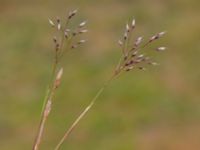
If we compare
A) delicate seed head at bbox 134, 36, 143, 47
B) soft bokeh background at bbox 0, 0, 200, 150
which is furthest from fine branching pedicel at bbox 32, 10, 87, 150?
soft bokeh background at bbox 0, 0, 200, 150

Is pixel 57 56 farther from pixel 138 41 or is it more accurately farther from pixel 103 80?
pixel 103 80

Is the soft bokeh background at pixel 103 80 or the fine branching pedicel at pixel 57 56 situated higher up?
the fine branching pedicel at pixel 57 56

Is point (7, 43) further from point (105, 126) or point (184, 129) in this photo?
point (184, 129)

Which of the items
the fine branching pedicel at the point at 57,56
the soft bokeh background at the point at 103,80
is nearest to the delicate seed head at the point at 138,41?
the fine branching pedicel at the point at 57,56

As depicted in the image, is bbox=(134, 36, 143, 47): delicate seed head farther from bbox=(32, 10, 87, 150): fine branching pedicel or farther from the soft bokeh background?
the soft bokeh background

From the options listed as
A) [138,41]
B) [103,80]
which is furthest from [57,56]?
[103,80]

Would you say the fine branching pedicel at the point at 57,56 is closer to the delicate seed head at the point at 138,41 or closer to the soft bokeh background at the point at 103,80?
the delicate seed head at the point at 138,41

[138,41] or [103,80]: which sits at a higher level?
[138,41]

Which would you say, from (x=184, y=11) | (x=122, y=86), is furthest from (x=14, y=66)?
(x=184, y=11)
